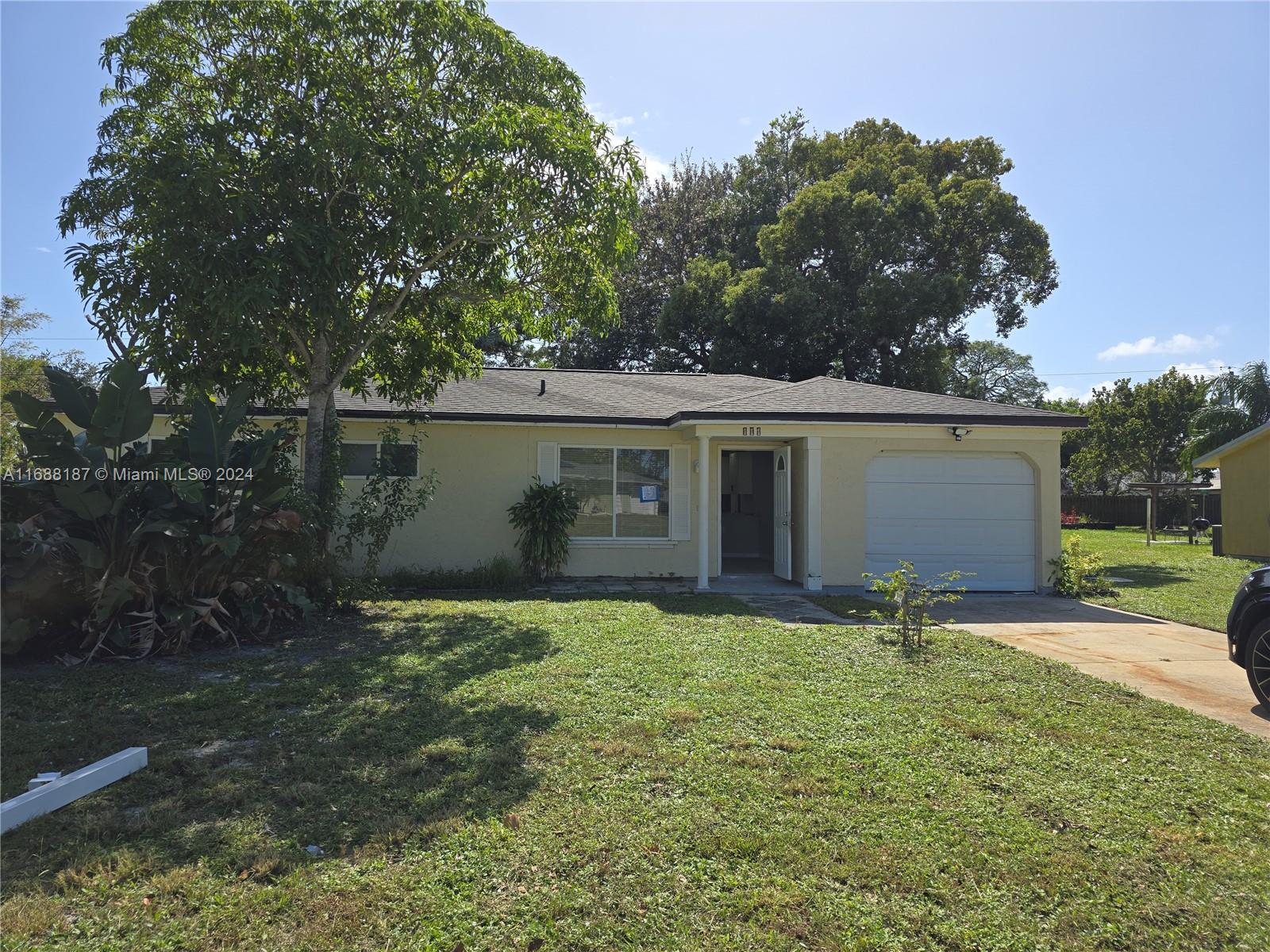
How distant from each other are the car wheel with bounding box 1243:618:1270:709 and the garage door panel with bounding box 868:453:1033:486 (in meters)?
6.62

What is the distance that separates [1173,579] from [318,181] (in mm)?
16106

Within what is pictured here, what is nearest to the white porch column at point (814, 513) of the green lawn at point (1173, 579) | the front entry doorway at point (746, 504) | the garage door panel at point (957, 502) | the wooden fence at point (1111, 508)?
the garage door panel at point (957, 502)

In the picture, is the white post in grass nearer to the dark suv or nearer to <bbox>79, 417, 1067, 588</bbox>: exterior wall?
the dark suv

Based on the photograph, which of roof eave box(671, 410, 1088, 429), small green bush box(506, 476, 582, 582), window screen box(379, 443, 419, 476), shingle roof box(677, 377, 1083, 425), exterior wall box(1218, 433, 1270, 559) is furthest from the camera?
exterior wall box(1218, 433, 1270, 559)

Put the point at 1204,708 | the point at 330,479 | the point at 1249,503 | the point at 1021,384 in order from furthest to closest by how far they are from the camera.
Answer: the point at 1021,384 → the point at 1249,503 → the point at 330,479 → the point at 1204,708

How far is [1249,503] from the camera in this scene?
65.8ft

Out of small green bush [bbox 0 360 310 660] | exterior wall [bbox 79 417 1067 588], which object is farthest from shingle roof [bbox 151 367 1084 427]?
small green bush [bbox 0 360 310 660]

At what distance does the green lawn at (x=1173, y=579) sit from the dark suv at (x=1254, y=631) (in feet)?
12.7

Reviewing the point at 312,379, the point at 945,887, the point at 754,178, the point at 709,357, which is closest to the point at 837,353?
the point at 709,357

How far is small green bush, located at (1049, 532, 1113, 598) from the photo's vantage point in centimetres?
1209

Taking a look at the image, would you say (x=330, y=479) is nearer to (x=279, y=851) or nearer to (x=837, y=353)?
(x=279, y=851)

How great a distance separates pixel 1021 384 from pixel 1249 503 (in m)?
52.2

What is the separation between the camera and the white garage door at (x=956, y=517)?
12414mm

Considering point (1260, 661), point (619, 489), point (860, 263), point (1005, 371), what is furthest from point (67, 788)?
point (1005, 371)
